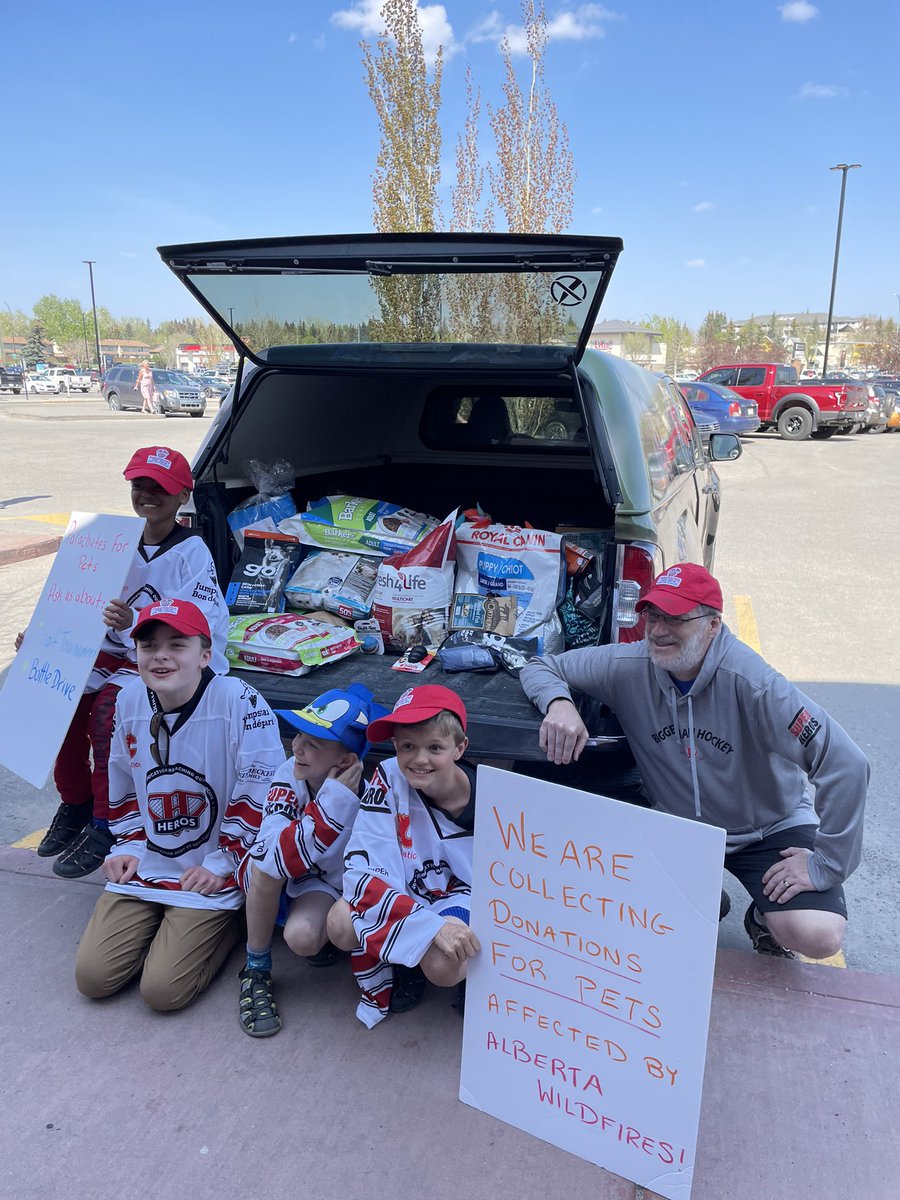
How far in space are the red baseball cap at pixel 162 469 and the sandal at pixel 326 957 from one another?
5.58 feet

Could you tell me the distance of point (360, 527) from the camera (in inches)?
156

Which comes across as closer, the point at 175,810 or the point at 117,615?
the point at 175,810

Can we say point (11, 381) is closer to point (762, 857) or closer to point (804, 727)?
point (762, 857)

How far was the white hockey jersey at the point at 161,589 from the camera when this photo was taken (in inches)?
128

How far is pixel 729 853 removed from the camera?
2719 mm

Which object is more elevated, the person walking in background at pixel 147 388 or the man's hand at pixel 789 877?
the person walking in background at pixel 147 388

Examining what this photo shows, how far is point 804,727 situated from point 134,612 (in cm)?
228

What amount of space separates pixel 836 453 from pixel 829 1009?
18510 millimetres

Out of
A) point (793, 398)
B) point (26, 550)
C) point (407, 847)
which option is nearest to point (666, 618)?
point (407, 847)

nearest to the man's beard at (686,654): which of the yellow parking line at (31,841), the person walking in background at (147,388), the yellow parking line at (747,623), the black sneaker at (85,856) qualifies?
the black sneaker at (85,856)

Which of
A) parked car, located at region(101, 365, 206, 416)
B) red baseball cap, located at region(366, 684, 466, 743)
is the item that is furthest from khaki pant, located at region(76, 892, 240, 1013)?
parked car, located at region(101, 365, 206, 416)

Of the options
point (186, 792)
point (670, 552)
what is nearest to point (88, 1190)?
point (186, 792)

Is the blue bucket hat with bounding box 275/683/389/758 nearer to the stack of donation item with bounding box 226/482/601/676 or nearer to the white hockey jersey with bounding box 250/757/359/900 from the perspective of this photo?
the white hockey jersey with bounding box 250/757/359/900

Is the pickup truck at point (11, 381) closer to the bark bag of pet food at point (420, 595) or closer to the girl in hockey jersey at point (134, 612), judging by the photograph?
the girl in hockey jersey at point (134, 612)
